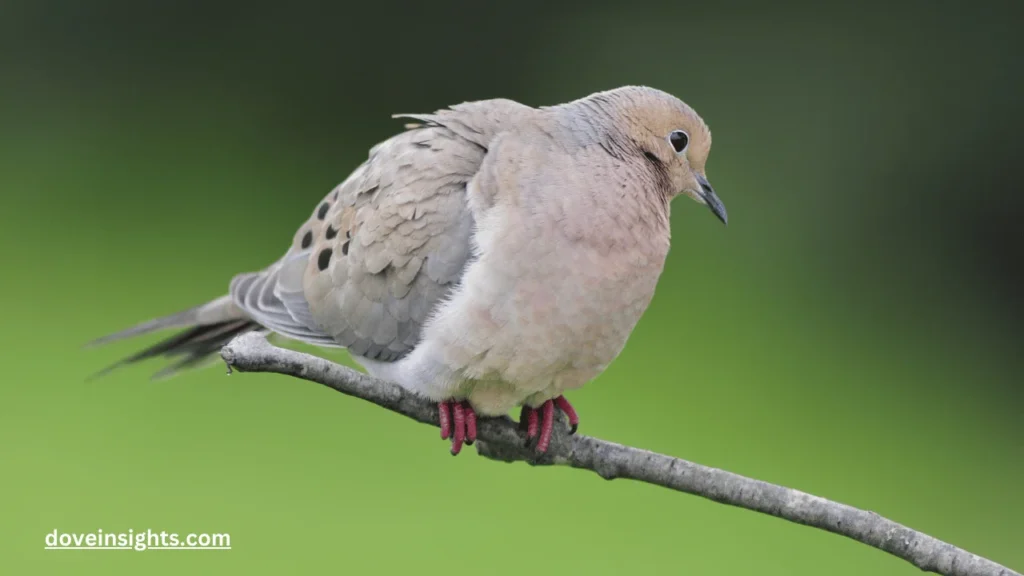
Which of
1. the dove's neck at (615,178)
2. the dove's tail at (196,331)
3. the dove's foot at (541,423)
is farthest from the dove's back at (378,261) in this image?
the dove's foot at (541,423)

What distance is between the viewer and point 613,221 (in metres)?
2.11

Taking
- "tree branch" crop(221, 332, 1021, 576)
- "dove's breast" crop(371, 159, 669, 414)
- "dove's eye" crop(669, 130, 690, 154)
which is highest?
"dove's eye" crop(669, 130, 690, 154)

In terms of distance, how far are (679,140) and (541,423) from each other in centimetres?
54

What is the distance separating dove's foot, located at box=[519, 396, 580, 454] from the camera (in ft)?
7.37

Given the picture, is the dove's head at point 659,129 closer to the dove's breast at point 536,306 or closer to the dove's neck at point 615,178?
the dove's neck at point 615,178

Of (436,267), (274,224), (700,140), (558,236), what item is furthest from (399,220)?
(274,224)

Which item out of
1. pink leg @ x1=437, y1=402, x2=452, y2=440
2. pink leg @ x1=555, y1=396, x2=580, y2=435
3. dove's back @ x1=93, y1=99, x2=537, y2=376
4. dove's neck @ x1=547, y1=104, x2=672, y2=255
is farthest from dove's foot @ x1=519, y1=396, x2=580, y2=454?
dove's neck @ x1=547, y1=104, x2=672, y2=255

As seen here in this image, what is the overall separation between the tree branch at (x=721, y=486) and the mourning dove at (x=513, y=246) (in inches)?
8.1

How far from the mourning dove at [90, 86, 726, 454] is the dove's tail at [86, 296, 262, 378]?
1.03 feet

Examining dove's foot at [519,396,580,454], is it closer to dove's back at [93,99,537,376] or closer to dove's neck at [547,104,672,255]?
dove's back at [93,99,537,376]

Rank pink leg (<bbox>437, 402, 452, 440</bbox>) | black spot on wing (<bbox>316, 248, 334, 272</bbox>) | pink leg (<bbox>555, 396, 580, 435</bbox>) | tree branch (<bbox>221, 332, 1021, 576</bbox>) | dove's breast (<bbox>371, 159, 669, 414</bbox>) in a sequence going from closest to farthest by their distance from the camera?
tree branch (<bbox>221, 332, 1021, 576</bbox>)
dove's breast (<bbox>371, 159, 669, 414</bbox>)
pink leg (<bbox>437, 402, 452, 440</bbox>)
pink leg (<bbox>555, 396, 580, 435</bbox>)
black spot on wing (<bbox>316, 248, 334, 272</bbox>)

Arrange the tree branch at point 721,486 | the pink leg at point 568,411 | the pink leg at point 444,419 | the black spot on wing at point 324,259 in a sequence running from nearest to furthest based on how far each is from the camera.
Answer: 1. the tree branch at point 721,486
2. the pink leg at point 444,419
3. the pink leg at point 568,411
4. the black spot on wing at point 324,259

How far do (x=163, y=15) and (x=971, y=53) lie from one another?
2911 mm

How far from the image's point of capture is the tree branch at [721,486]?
5.66 ft
